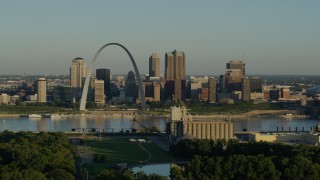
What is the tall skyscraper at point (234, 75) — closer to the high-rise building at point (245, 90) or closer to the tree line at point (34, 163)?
the high-rise building at point (245, 90)

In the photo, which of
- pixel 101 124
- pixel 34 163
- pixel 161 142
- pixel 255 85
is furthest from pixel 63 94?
pixel 34 163

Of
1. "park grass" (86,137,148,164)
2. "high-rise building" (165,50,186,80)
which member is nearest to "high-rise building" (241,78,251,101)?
"high-rise building" (165,50,186,80)

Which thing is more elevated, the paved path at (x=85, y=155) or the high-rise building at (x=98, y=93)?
the high-rise building at (x=98, y=93)

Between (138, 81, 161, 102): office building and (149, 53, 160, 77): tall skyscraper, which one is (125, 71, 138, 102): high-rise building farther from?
(149, 53, 160, 77): tall skyscraper

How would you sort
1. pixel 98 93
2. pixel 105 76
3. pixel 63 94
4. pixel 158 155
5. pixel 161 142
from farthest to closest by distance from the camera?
pixel 105 76 → pixel 63 94 → pixel 98 93 → pixel 161 142 → pixel 158 155

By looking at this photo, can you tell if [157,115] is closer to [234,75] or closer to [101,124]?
[101,124]

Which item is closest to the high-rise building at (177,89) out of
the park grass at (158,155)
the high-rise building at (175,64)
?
the high-rise building at (175,64)

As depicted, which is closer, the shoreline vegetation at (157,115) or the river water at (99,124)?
the river water at (99,124)

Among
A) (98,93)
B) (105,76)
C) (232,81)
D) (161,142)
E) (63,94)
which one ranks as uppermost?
(105,76)
